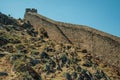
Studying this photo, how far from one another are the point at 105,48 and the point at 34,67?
260 inches

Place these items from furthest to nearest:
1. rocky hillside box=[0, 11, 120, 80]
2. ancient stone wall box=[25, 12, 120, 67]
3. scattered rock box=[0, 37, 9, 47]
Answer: ancient stone wall box=[25, 12, 120, 67], scattered rock box=[0, 37, 9, 47], rocky hillside box=[0, 11, 120, 80]

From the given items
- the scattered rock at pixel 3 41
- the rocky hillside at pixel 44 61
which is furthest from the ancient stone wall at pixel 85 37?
the scattered rock at pixel 3 41

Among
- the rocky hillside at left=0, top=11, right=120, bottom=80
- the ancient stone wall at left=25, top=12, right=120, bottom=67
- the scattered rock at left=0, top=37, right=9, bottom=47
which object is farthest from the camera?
the ancient stone wall at left=25, top=12, right=120, bottom=67

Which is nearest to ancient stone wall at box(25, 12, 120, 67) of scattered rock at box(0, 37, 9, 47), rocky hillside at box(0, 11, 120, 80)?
rocky hillside at box(0, 11, 120, 80)

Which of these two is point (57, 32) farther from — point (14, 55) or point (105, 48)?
point (14, 55)

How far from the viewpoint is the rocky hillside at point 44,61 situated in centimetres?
1823

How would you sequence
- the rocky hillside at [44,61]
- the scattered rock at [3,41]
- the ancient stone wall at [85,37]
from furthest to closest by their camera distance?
the ancient stone wall at [85,37] < the scattered rock at [3,41] < the rocky hillside at [44,61]

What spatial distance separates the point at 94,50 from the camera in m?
24.6

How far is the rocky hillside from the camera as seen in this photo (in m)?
18.2

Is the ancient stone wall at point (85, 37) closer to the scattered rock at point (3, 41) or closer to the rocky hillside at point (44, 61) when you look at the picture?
the rocky hillside at point (44, 61)

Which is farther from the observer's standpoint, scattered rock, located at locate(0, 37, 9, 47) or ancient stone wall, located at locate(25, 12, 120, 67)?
ancient stone wall, located at locate(25, 12, 120, 67)

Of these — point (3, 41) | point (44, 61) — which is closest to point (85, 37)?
point (44, 61)

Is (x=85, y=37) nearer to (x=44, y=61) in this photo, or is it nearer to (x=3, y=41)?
(x=44, y=61)

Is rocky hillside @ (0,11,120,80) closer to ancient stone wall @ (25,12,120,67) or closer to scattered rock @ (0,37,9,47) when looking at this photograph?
scattered rock @ (0,37,9,47)
